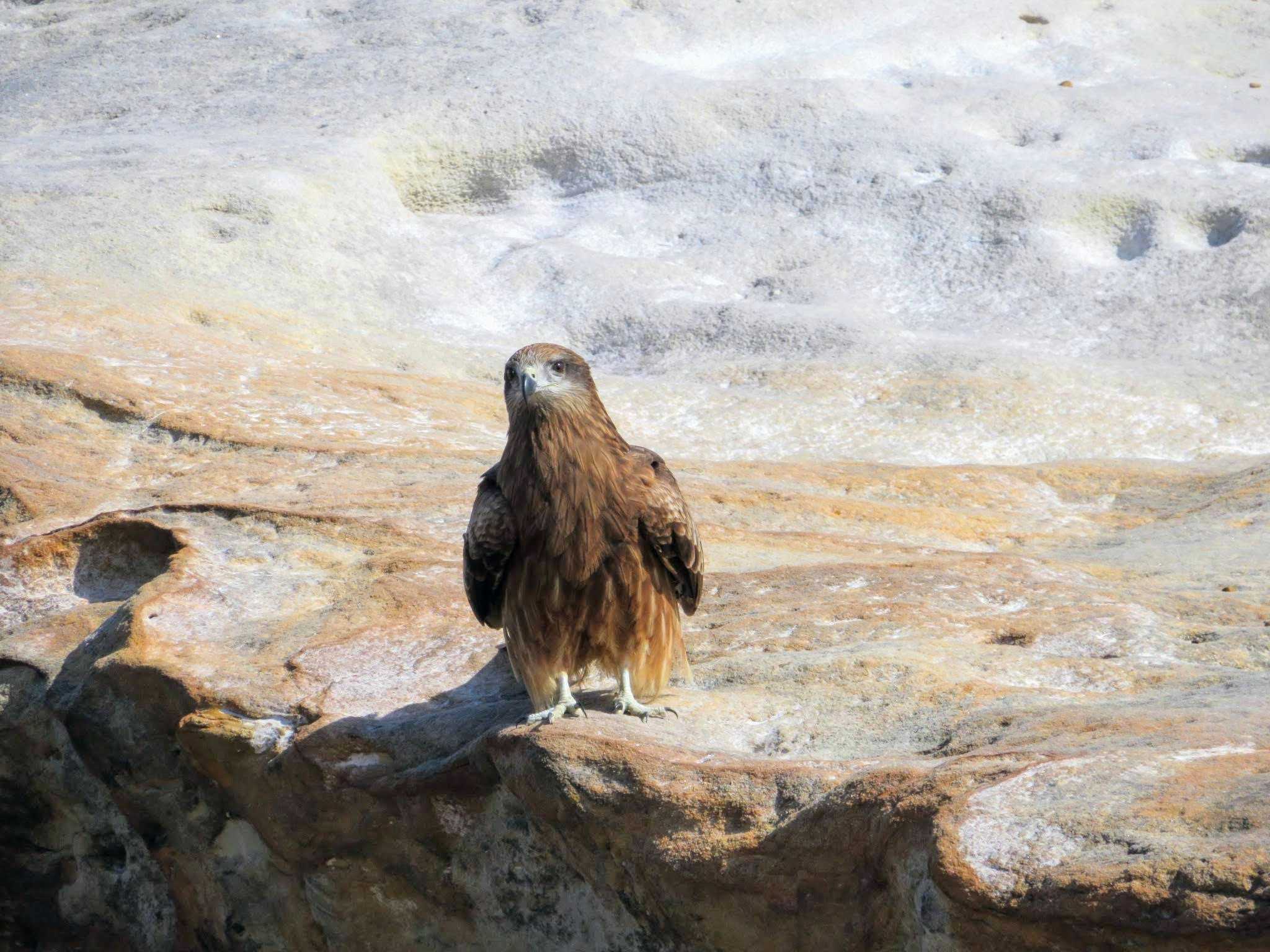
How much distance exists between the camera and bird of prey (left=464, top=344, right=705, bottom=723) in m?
4.73

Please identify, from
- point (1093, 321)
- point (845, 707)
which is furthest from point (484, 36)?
point (845, 707)

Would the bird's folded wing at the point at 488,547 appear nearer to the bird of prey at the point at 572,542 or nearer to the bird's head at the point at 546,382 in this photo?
the bird of prey at the point at 572,542

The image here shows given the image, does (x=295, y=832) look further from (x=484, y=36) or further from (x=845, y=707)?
(x=484, y=36)

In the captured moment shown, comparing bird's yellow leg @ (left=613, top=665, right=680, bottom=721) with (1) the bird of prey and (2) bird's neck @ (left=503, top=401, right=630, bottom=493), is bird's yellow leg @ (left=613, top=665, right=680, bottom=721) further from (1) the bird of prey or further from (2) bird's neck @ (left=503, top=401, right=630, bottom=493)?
(2) bird's neck @ (left=503, top=401, right=630, bottom=493)

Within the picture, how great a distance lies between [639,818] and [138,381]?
18.2ft

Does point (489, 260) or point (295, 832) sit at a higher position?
point (489, 260)

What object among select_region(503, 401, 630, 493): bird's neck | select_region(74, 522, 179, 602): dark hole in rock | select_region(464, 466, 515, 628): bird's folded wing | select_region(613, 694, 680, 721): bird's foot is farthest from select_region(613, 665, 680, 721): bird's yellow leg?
select_region(74, 522, 179, 602): dark hole in rock

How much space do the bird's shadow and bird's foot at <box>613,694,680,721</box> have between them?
0.36 ft

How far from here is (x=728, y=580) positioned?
616cm

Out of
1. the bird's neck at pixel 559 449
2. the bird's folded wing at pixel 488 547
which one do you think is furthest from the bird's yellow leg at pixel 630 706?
the bird's neck at pixel 559 449

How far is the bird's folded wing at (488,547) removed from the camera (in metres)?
4.80

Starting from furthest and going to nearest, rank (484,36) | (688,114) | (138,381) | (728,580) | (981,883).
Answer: (484,36)
(688,114)
(138,381)
(728,580)
(981,883)

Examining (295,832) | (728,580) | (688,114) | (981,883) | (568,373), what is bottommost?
(295,832)

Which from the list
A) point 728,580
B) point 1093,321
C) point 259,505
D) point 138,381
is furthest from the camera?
point 1093,321
